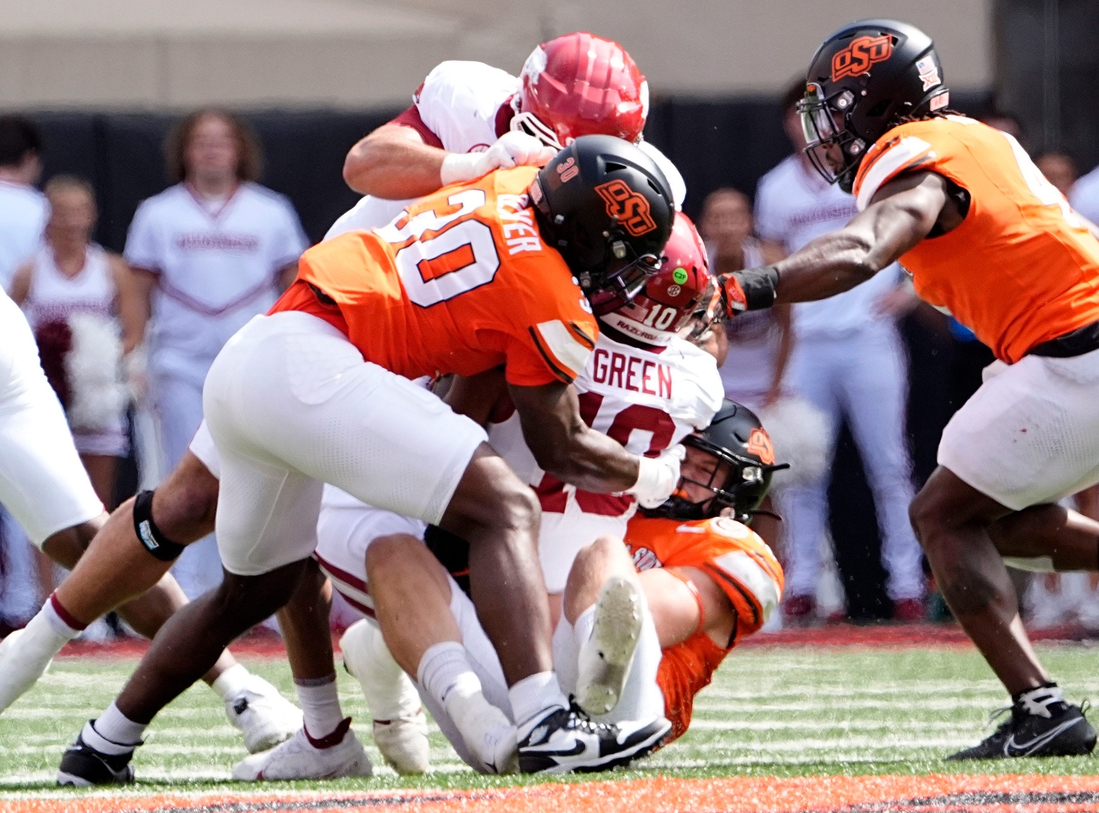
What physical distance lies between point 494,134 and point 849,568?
14.1 feet

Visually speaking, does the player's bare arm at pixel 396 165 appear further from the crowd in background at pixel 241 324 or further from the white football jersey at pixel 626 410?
the crowd in background at pixel 241 324

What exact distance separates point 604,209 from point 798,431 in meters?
4.21

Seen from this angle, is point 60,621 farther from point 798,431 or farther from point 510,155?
point 798,431

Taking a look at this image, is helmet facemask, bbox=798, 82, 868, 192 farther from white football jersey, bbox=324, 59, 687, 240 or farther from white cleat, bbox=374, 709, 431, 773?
white cleat, bbox=374, 709, 431, 773

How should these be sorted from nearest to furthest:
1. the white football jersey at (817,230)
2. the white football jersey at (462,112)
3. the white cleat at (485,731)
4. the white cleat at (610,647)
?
1. the white cleat at (610,647)
2. the white cleat at (485,731)
3. the white football jersey at (462,112)
4. the white football jersey at (817,230)

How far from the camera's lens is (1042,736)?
3.82m

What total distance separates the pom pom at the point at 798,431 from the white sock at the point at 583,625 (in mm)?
4043

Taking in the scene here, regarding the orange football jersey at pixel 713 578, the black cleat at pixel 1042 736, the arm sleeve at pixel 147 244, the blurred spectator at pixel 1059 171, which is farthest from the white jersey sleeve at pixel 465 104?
the blurred spectator at pixel 1059 171

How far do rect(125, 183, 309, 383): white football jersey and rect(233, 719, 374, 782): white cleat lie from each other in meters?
3.53

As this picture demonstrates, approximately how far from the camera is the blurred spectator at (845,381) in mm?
7586

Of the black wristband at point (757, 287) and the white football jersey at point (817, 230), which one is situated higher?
the black wristband at point (757, 287)

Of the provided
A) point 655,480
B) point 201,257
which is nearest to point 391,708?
point 655,480

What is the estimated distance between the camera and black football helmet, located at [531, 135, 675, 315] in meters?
3.51

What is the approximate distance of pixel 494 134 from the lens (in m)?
4.38
